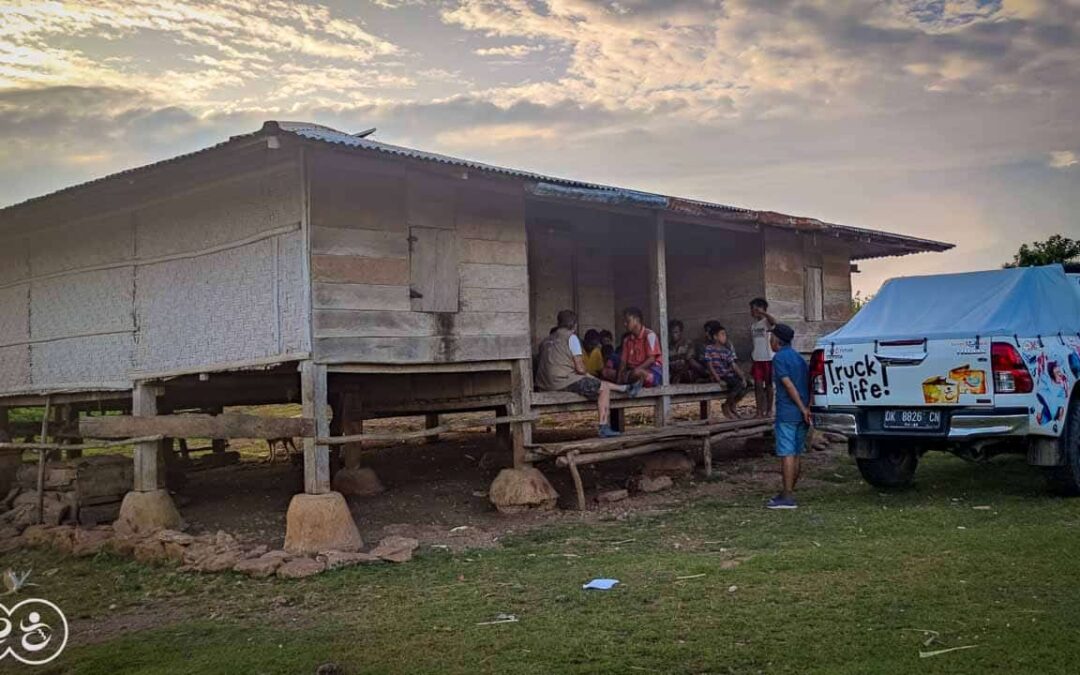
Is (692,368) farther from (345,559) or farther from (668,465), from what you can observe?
(345,559)

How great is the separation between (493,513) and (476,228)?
10.1 ft

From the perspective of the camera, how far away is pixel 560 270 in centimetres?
1454

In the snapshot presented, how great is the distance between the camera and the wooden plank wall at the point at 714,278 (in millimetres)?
14039

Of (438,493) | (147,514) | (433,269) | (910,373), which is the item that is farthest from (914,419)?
(147,514)

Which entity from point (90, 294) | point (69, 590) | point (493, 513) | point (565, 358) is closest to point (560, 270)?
point (565, 358)

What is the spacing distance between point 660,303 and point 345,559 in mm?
5808

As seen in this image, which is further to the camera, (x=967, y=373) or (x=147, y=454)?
(x=147, y=454)

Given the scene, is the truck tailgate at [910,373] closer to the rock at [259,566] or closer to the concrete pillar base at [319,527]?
the concrete pillar base at [319,527]

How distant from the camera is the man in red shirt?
37.0 ft

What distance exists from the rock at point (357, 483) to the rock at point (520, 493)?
1708 mm

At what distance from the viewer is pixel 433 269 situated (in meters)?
9.62

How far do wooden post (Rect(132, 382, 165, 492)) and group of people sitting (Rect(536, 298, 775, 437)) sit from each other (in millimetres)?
4394

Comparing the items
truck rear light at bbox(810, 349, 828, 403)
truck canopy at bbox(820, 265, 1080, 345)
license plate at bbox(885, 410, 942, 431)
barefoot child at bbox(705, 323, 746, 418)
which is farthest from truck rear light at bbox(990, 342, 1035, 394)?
barefoot child at bbox(705, 323, 746, 418)

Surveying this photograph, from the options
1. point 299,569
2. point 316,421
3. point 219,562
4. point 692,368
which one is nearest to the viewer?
point 299,569
